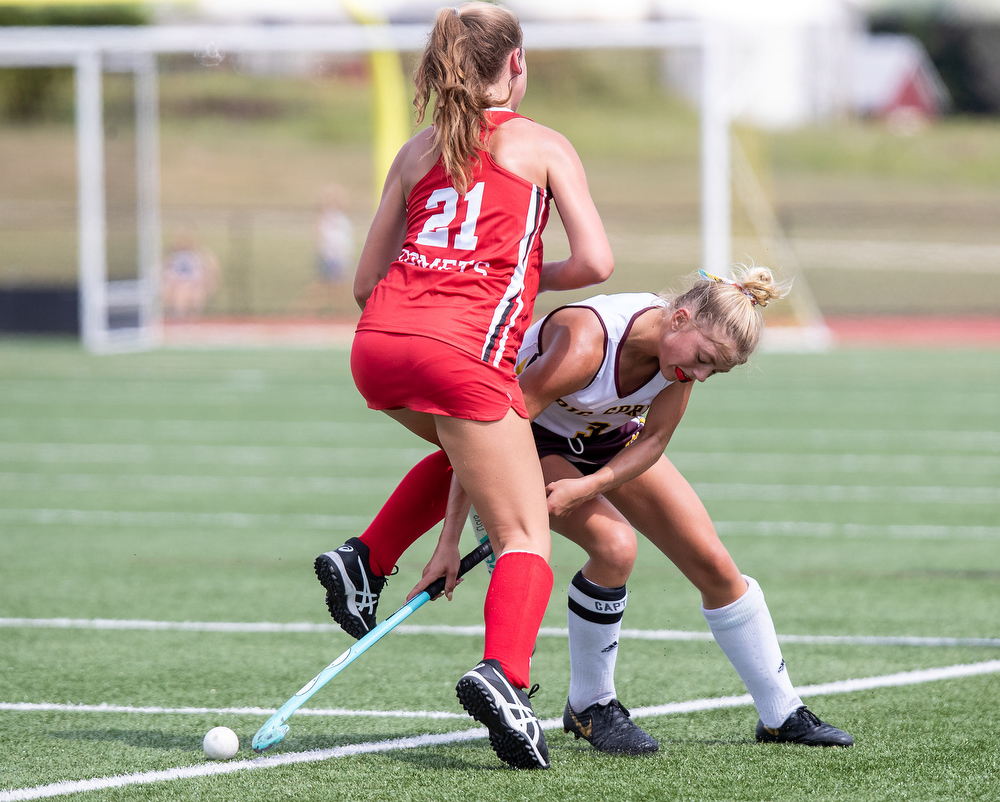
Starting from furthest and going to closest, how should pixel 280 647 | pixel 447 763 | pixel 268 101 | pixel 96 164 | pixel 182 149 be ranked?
pixel 268 101
pixel 182 149
pixel 96 164
pixel 280 647
pixel 447 763

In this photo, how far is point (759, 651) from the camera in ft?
13.6

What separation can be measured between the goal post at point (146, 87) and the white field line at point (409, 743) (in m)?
13.4

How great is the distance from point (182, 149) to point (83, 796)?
1656 inches

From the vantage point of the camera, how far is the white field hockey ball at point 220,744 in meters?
3.90

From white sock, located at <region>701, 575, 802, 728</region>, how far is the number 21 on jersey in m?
1.36

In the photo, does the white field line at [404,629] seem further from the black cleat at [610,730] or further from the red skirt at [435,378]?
the red skirt at [435,378]

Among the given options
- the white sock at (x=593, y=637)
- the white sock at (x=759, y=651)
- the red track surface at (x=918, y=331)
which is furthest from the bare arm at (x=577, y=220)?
the red track surface at (x=918, y=331)

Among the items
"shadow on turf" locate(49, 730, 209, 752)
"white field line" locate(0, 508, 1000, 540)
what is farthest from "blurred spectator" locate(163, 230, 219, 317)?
"shadow on turf" locate(49, 730, 209, 752)

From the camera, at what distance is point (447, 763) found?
12.9ft

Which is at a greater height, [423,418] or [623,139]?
[423,418]

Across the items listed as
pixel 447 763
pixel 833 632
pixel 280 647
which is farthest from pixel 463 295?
pixel 833 632

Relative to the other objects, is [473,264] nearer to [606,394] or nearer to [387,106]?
[606,394]

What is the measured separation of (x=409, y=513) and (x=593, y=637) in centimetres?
65

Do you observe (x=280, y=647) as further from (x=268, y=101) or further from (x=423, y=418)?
(x=268, y=101)
